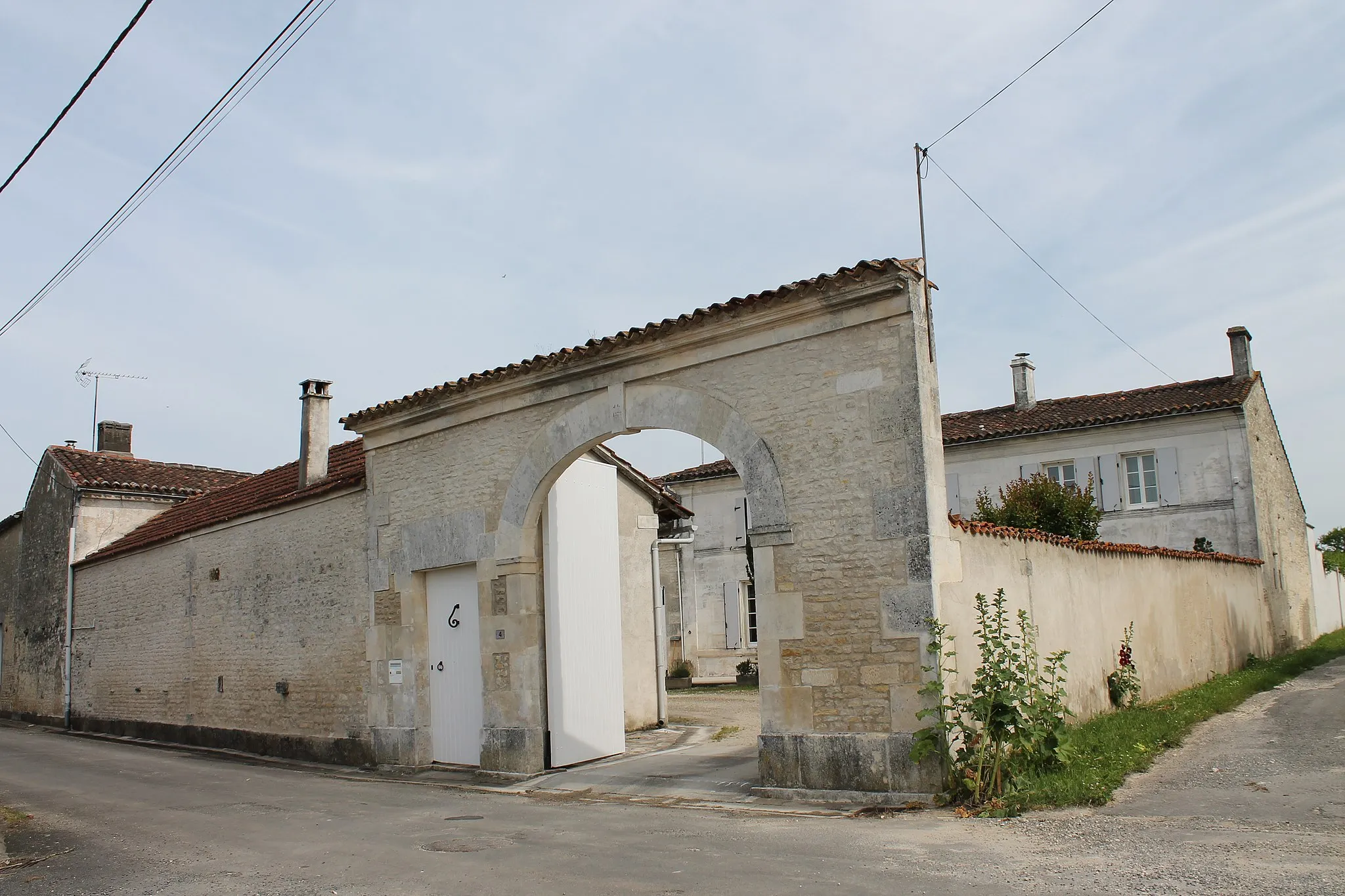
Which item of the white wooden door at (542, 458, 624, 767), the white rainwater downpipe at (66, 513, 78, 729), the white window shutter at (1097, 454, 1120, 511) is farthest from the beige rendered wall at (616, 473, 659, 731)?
the white window shutter at (1097, 454, 1120, 511)

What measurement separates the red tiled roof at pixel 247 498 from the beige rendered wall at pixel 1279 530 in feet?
57.0

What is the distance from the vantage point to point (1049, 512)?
18.0 meters

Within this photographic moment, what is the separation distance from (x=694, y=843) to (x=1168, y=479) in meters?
18.6

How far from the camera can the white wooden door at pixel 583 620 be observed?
11.0 meters

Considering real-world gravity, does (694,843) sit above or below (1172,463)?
below

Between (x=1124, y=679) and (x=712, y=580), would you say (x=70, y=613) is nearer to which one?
(x=712, y=580)

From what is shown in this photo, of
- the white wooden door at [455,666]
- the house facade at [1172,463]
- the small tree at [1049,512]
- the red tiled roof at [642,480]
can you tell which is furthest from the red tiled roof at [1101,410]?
the white wooden door at [455,666]

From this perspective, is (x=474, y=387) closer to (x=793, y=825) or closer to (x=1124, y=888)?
(x=793, y=825)

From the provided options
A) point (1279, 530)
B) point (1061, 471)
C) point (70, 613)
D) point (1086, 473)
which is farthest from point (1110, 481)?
point (70, 613)

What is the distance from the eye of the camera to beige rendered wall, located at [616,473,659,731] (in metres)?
13.7

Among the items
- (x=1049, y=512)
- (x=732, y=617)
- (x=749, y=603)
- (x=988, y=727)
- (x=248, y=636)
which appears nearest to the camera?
(x=988, y=727)

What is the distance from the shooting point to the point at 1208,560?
648 inches

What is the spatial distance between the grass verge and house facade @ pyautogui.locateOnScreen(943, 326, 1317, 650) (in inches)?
243

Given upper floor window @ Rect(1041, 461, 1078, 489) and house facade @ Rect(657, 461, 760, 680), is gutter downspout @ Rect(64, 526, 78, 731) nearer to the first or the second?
house facade @ Rect(657, 461, 760, 680)
